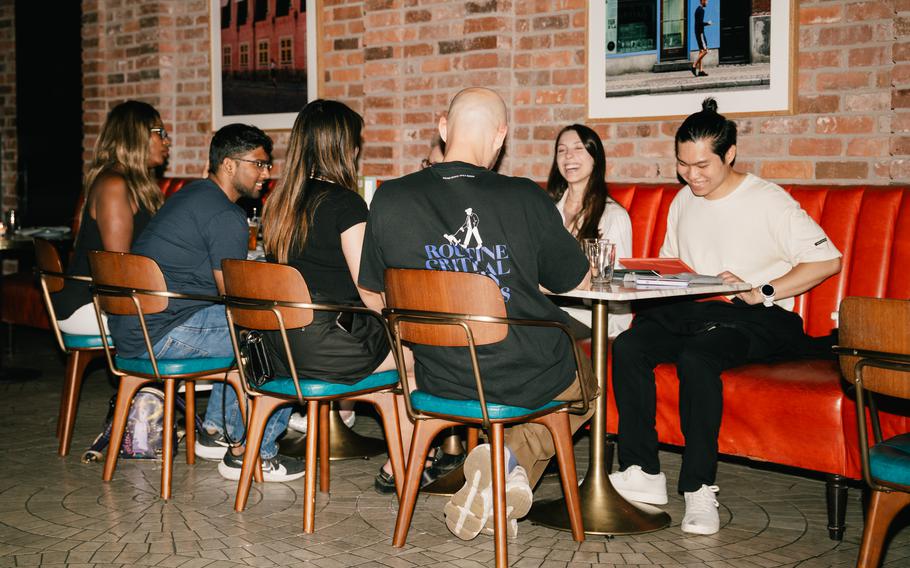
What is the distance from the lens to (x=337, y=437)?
14.1 ft

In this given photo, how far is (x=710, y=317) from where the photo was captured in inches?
147

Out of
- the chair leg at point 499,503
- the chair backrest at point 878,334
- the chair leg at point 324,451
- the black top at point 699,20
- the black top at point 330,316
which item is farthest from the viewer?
the black top at point 699,20

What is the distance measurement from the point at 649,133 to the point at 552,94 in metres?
0.59

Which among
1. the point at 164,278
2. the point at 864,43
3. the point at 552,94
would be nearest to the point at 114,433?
the point at 164,278

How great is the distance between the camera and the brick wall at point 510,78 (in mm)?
4234

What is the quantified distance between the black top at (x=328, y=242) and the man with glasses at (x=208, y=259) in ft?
1.46

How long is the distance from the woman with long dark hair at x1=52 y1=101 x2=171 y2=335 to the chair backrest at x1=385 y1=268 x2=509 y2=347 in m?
1.93

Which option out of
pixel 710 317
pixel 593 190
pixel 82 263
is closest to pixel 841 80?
pixel 593 190

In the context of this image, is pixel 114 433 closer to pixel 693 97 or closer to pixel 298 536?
pixel 298 536

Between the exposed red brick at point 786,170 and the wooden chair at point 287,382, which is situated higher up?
the exposed red brick at point 786,170

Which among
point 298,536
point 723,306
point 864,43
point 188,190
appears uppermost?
point 864,43

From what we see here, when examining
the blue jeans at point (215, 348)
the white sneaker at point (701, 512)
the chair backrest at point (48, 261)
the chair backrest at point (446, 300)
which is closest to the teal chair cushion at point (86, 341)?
the chair backrest at point (48, 261)

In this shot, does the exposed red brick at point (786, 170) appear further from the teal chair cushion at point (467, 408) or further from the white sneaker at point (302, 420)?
the white sneaker at point (302, 420)

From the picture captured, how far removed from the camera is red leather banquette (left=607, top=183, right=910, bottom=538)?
10.8 feet
